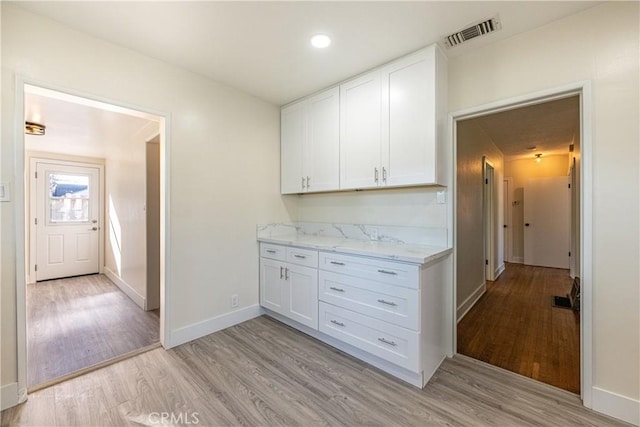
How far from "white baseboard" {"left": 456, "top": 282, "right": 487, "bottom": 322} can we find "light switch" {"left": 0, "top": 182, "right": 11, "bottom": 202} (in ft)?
12.5

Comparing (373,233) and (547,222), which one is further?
(547,222)

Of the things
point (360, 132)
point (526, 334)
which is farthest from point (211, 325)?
point (526, 334)

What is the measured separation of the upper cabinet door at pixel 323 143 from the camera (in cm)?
271

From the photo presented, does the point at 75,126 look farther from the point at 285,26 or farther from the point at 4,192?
the point at 285,26

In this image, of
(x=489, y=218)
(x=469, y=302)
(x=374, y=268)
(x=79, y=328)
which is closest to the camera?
(x=374, y=268)

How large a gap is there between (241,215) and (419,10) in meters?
2.29

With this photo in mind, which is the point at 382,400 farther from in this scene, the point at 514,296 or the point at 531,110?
the point at 531,110

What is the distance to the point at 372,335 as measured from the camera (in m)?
2.06

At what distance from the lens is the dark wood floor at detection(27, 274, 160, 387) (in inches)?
85.4

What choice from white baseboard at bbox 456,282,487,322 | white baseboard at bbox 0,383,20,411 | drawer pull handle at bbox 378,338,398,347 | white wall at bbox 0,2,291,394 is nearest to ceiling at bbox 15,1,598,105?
white wall at bbox 0,2,291,394

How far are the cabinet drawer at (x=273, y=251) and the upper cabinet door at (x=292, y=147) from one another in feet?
2.26

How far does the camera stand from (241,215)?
2906mm

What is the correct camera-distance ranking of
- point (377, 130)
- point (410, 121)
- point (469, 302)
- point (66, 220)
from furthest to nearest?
point (66, 220)
point (469, 302)
point (377, 130)
point (410, 121)

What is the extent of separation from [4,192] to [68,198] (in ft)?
14.1
